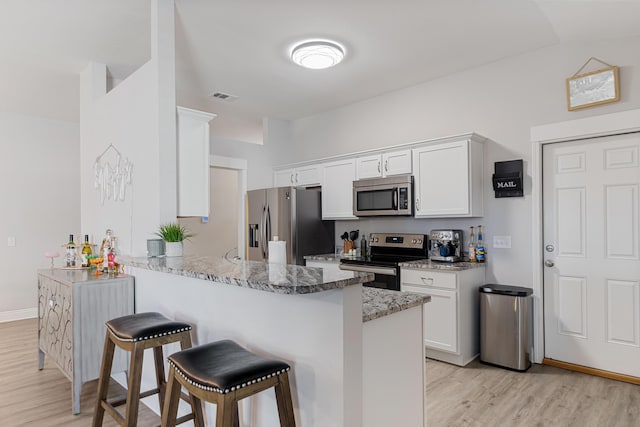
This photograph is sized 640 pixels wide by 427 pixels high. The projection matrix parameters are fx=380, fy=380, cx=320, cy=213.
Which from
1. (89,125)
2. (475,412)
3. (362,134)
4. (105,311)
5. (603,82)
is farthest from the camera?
(362,134)

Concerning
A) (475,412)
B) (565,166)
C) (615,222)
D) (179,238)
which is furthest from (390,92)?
(475,412)

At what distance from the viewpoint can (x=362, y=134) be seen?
4.81 meters

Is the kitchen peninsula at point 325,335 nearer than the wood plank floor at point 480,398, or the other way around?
the kitchen peninsula at point 325,335

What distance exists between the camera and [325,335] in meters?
1.42

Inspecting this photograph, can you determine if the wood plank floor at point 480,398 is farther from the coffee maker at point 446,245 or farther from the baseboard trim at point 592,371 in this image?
the coffee maker at point 446,245

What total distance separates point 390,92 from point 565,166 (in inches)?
80.0

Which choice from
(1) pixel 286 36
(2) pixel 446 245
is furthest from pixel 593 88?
(1) pixel 286 36

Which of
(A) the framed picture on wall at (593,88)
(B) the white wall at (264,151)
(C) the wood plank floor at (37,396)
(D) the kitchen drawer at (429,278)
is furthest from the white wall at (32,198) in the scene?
(A) the framed picture on wall at (593,88)

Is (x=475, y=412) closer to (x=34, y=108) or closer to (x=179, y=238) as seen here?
(x=179, y=238)

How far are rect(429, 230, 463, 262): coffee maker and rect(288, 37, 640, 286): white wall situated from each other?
0.14 m

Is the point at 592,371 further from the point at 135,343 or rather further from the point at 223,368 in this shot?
the point at 135,343

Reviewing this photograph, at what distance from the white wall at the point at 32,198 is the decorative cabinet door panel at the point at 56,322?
2512mm

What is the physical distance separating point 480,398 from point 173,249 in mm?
2399

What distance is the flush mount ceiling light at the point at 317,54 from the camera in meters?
3.20
